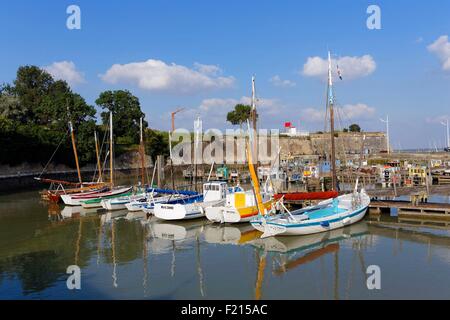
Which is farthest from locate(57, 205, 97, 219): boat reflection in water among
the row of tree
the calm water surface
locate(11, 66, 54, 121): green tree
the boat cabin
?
locate(11, 66, 54, 121): green tree

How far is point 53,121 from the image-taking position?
8775cm

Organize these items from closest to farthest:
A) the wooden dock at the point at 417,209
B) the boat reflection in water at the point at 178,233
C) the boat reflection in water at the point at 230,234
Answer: the boat reflection in water at the point at 178,233 < the boat reflection in water at the point at 230,234 < the wooden dock at the point at 417,209

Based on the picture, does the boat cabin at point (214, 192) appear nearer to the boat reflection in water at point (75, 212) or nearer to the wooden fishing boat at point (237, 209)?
the wooden fishing boat at point (237, 209)

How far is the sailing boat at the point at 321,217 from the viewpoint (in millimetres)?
23688

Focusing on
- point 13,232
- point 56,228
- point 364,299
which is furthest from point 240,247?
point 13,232

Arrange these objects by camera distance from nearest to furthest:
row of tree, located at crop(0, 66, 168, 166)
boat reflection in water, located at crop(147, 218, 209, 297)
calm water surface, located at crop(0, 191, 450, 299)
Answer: calm water surface, located at crop(0, 191, 450, 299), boat reflection in water, located at crop(147, 218, 209, 297), row of tree, located at crop(0, 66, 168, 166)

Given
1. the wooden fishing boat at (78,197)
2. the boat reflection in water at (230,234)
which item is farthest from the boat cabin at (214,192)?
the wooden fishing boat at (78,197)

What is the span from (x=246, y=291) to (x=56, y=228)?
64.9ft

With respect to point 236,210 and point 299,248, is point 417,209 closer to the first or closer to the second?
point 299,248

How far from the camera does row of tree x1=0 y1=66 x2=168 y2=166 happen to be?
69.4 m

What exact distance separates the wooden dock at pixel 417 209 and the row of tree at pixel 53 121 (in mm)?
47458

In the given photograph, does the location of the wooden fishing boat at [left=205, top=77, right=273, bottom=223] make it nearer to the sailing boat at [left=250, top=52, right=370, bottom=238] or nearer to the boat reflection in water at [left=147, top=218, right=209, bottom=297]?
the boat reflection in water at [left=147, top=218, right=209, bottom=297]

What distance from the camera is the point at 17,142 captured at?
6744 centimetres
